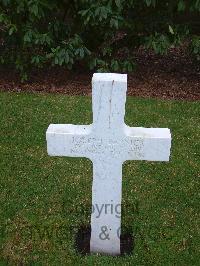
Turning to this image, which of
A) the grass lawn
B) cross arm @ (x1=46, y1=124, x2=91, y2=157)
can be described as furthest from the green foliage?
cross arm @ (x1=46, y1=124, x2=91, y2=157)

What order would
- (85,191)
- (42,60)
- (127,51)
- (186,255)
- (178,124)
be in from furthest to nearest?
(127,51), (42,60), (178,124), (85,191), (186,255)

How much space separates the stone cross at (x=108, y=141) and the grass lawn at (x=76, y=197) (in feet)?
1.56

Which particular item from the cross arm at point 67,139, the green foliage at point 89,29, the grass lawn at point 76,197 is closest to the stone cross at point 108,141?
the cross arm at point 67,139

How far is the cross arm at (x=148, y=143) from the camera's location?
3.41 m

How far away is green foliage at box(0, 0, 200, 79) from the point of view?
21.2ft

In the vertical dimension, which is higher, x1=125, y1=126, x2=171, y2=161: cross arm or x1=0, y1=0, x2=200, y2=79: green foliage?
x1=0, y1=0, x2=200, y2=79: green foliage

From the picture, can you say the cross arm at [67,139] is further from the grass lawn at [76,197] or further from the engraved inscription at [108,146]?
the grass lawn at [76,197]

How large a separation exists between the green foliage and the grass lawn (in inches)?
42.2

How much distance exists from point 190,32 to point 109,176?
4.18 meters

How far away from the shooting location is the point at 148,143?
3.42 meters

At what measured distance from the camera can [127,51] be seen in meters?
7.41

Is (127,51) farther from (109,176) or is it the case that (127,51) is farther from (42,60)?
(109,176)

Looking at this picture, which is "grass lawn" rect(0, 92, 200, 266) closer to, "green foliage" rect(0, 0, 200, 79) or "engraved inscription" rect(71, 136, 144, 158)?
"engraved inscription" rect(71, 136, 144, 158)

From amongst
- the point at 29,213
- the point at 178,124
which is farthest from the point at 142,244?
the point at 178,124
